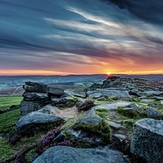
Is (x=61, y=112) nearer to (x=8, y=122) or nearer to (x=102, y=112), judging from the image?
(x=102, y=112)

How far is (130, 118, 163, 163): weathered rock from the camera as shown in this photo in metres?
7.95

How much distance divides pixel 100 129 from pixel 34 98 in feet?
57.0

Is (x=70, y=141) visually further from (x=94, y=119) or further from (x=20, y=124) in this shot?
(x=20, y=124)

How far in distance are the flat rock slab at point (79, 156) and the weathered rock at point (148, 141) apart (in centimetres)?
91

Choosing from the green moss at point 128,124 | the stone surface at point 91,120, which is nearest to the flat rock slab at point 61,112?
the green moss at point 128,124

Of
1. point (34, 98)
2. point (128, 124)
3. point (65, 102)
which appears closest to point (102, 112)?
point (128, 124)

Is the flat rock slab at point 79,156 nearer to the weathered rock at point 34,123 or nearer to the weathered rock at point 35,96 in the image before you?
the weathered rock at point 34,123

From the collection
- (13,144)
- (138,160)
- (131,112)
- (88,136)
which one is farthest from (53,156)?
(131,112)

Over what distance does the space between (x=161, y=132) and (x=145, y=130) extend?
2.02 feet

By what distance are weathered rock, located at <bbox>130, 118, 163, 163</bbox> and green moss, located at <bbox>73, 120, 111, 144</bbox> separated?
1847mm

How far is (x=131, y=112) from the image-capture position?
15.2 meters

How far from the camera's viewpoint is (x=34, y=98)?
2681cm

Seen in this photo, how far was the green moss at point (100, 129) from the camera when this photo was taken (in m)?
10.6

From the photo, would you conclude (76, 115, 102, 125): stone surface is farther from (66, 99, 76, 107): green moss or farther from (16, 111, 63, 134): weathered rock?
(66, 99, 76, 107): green moss
